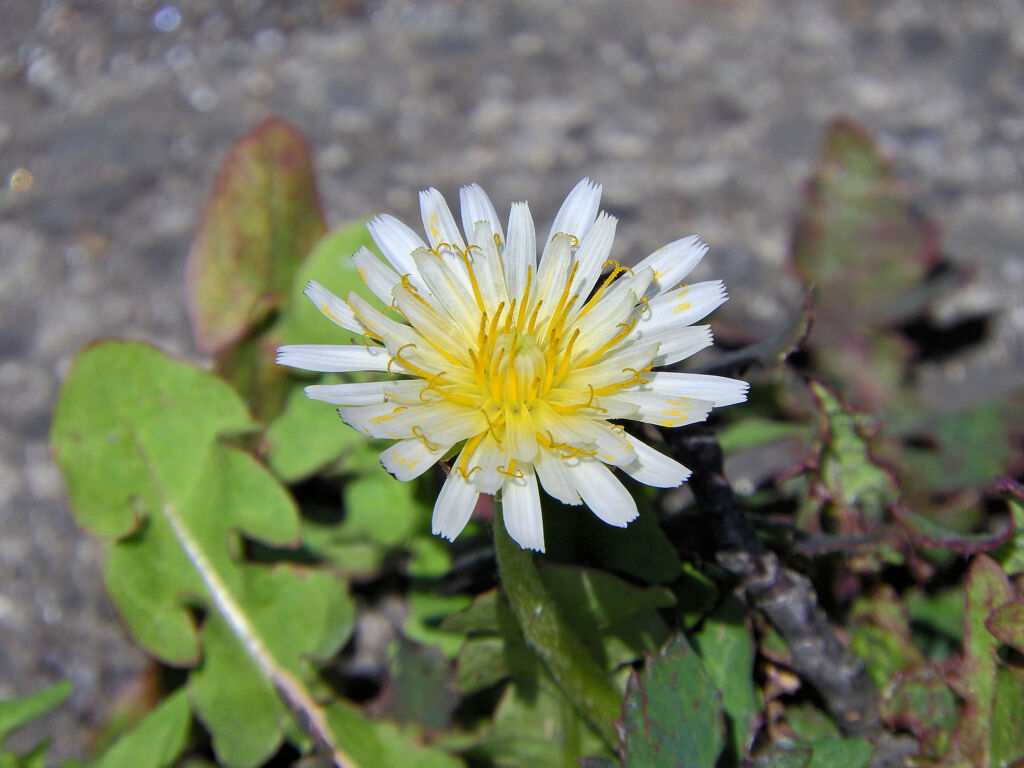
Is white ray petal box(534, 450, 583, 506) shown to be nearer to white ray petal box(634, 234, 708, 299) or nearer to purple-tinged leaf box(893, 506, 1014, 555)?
white ray petal box(634, 234, 708, 299)

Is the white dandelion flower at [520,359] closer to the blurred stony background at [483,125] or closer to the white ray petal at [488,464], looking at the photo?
the white ray petal at [488,464]

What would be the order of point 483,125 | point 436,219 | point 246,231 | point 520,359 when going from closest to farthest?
point 520,359
point 436,219
point 246,231
point 483,125

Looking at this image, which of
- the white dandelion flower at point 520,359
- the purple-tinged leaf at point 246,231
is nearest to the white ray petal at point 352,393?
the white dandelion flower at point 520,359

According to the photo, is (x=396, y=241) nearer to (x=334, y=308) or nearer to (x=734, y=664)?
(x=334, y=308)

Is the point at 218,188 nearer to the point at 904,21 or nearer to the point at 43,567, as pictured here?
the point at 43,567

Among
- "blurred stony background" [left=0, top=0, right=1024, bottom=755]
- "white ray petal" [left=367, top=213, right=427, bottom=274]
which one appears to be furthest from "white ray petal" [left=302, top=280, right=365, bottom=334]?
"blurred stony background" [left=0, top=0, right=1024, bottom=755]

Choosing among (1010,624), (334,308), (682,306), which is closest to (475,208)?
(334,308)

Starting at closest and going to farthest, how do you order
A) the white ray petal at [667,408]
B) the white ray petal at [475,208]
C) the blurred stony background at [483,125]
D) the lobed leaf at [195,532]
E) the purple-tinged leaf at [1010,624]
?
the white ray petal at [667,408] → the purple-tinged leaf at [1010,624] → the white ray petal at [475,208] → the lobed leaf at [195,532] → the blurred stony background at [483,125]
